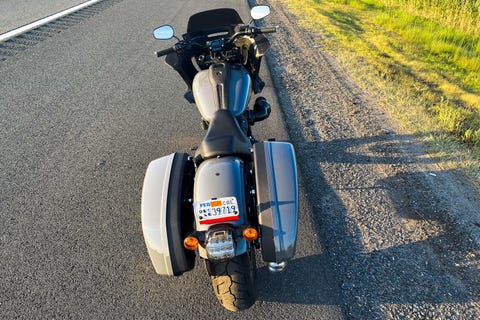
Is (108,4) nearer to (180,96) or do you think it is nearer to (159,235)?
(180,96)

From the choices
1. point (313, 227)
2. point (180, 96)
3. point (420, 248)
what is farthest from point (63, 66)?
point (420, 248)

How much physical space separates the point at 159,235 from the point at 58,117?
3.87m

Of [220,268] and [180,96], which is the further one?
[180,96]

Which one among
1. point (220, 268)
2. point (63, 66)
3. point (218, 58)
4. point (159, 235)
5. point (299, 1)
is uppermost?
point (218, 58)

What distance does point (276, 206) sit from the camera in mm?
2275

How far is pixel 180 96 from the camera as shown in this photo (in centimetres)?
589

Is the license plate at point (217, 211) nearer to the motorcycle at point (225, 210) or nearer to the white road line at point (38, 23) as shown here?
the motorcycle at point (225, 210)

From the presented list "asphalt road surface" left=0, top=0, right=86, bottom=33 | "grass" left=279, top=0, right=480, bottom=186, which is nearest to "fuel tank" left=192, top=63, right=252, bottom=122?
"grass" left=279, top=0, right=480, bottom=186

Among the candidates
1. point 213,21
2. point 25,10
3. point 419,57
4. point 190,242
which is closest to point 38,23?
point 25,10

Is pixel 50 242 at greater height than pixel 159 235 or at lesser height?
lesser

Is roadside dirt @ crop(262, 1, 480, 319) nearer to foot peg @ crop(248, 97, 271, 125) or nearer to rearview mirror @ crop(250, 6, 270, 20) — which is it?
foot peg @ crop(248, 97, 271, 125)

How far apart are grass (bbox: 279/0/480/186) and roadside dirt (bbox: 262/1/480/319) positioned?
0.43 m

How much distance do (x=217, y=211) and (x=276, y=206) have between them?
0.37 m

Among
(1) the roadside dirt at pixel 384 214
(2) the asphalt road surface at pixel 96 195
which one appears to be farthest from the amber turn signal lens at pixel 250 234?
(1) the roadside dirt at pixel 384 214
